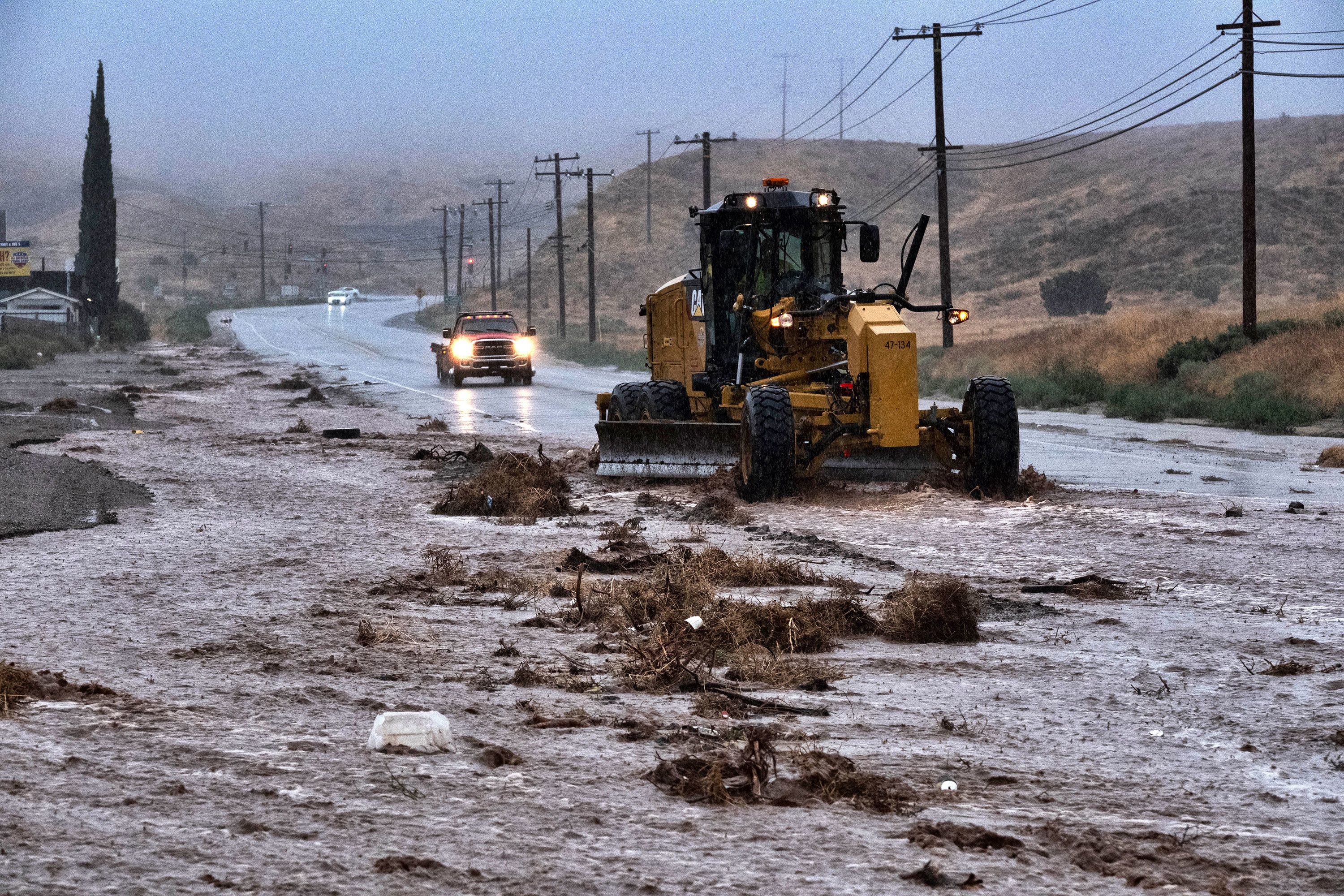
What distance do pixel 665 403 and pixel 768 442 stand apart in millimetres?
3484

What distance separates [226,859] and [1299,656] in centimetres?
543

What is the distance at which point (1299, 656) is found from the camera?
7.60 metres

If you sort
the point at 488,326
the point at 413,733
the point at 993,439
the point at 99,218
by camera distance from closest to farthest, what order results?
the point at 413,733, the point at 993,439, the point at 488,326, the point at 99,218

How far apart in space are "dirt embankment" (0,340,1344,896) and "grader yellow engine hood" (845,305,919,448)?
81 centimetres

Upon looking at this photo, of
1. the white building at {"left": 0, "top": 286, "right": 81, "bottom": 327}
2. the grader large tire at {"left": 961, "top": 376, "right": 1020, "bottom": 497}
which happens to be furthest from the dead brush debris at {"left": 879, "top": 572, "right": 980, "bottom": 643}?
the white building at {"left": 0, "top": 286, "right": 81, "bottom": 327}

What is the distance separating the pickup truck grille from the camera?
138ft

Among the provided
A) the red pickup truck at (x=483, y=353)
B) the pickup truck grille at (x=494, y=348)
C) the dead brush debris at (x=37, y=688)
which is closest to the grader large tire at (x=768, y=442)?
the dead brush debris at (x=37, y=688)

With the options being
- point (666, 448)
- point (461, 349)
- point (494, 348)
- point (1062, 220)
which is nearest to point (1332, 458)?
point (666, 448)

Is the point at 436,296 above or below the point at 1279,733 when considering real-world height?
above

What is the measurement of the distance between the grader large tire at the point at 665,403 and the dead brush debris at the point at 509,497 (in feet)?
7.20

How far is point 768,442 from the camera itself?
542 inches

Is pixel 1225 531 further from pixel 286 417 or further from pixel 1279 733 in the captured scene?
pixel 286 417

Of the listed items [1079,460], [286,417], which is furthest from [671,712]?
[286,417]

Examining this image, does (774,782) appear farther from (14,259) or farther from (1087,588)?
(14,259)
